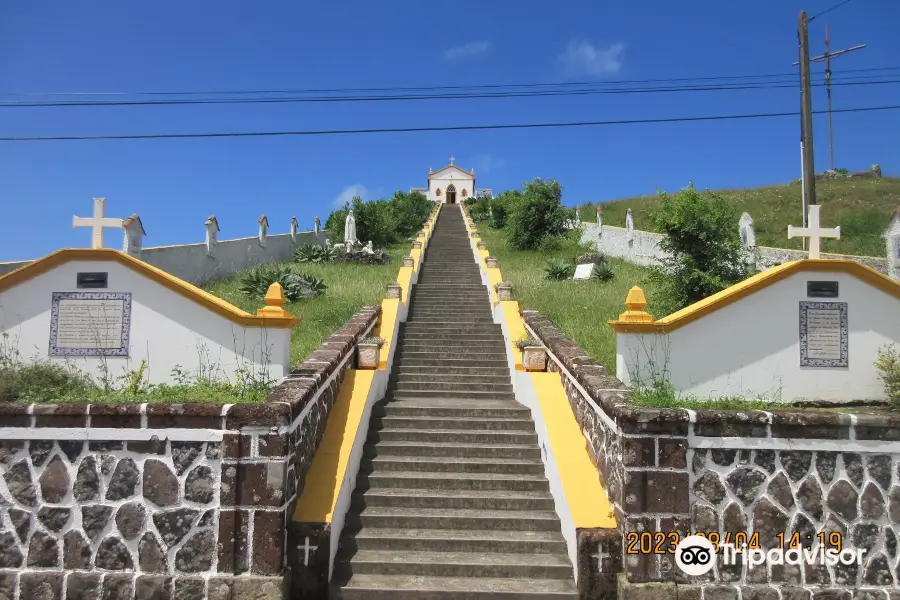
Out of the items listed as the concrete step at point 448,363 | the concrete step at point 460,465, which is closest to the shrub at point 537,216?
the concrete step at point 448,363

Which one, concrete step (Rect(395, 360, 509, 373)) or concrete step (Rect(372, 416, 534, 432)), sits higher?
concrete step (Rect(395, 360, 509, 373))

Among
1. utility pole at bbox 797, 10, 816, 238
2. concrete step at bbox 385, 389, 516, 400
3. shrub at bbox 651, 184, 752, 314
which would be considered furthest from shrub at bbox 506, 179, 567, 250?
concrete step at bbox 385, 389, 516, 400

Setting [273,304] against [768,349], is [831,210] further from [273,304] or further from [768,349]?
[273,304]

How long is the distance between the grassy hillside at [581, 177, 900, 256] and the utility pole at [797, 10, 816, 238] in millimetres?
4326

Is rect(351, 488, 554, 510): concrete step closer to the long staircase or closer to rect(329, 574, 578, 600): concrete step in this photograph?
the long staircase

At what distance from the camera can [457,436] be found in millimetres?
7051

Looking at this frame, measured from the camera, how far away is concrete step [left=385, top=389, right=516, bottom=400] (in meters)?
8.38

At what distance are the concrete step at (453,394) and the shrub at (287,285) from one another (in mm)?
5657

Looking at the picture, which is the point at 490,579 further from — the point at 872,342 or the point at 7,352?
the point at 7,352

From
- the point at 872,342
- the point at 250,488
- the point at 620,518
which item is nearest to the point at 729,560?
the point at 620,518

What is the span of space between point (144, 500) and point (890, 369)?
761cm

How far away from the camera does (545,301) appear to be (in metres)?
12.6

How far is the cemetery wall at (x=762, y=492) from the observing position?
4.64m

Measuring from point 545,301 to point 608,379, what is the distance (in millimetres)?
6801
